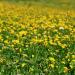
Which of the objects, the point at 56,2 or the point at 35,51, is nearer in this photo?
the point at 35,51

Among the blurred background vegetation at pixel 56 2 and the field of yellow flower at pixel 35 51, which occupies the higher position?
the field of yellow flower at pixel 35 51

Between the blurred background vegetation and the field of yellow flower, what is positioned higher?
the field of yellow flower

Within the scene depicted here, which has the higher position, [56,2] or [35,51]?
[35,51]

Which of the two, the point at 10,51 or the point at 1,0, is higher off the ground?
the point at 10,51

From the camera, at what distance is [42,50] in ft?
35.3

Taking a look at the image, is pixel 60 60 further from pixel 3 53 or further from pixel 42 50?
pixel 3 53

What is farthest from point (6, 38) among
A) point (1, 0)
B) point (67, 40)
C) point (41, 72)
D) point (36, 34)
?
point (1, 0)

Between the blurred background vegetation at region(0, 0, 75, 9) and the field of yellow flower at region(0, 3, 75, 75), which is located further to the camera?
the blurred background vegetation at region(0, 0, 75, 9)

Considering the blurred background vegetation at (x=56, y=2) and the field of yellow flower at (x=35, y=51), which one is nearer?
the field of yellow flower at (x=35, y=51)

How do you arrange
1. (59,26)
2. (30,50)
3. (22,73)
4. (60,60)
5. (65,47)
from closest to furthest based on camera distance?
(22,73) < (60,60) < (30,50) < (65,47) < (59,26)

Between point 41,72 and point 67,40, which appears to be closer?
point 41,72

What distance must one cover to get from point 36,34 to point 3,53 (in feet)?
10.2

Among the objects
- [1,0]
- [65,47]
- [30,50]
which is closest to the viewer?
[30,50]

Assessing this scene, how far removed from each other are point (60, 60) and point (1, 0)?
2166cm
